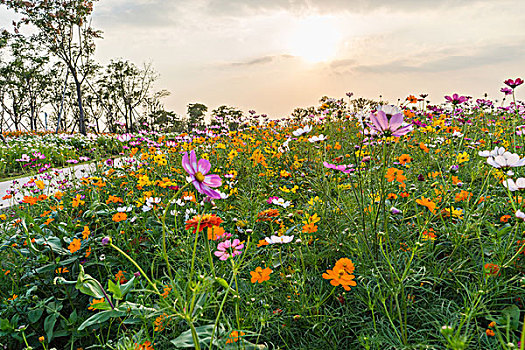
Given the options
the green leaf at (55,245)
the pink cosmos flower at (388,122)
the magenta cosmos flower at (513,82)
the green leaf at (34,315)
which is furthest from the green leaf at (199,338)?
the magenta cosmos flower at (513,82)

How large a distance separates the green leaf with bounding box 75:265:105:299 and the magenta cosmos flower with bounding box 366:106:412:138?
931 mm

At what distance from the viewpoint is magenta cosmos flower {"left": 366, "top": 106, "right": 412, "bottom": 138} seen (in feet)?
3.27

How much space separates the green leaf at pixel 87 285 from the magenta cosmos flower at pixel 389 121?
3.05 ft

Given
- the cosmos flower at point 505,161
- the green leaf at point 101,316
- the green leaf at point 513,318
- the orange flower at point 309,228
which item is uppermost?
the cosmos flower at point 505,161

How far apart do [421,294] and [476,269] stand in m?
0.28

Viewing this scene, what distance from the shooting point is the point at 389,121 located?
1.01m

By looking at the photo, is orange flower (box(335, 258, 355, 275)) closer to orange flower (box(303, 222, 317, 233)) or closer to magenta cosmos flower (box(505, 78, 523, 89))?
orange flower (box(303, 222, 317, 233))

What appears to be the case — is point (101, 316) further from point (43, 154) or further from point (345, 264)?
point (43, 154)

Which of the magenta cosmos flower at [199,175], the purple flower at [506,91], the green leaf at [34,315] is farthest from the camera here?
the purple flower at [506,91]

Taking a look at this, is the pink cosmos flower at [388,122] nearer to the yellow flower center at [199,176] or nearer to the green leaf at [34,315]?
the yellow flower center at [199,176]

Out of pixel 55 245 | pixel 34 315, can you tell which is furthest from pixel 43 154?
pixel 34 315

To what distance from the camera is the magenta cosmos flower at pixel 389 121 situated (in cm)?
100

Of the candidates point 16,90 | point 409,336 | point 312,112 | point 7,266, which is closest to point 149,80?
point 16,90

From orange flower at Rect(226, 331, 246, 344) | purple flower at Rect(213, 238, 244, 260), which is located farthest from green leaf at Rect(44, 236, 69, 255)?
orange flower at Rect(226, 331, 246, 344)
